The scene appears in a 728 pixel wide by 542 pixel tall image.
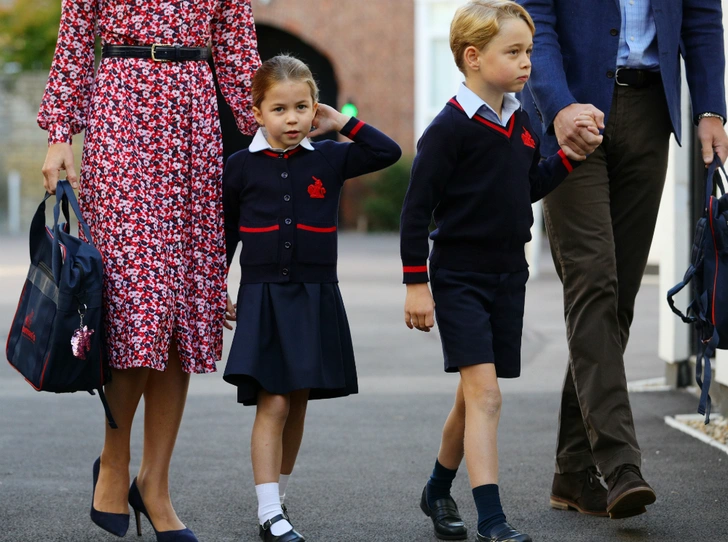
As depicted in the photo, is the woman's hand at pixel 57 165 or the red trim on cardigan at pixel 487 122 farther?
the red trim on cardigan at pixel 487 122

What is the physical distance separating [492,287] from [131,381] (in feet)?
3.71

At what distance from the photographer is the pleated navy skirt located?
3717 mm

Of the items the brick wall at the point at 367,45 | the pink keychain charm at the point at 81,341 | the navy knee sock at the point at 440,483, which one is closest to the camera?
the pink keychain charm at the point at 81,341

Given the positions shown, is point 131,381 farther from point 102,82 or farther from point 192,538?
point 102,82

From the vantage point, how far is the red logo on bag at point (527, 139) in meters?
3.82

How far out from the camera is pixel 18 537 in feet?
12.8

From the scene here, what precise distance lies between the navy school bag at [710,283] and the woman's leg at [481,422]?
0.63 metres

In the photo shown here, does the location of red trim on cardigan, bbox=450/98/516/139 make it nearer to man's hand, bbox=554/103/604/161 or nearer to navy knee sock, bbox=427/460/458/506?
man's hand, bbox=554/103/604/161

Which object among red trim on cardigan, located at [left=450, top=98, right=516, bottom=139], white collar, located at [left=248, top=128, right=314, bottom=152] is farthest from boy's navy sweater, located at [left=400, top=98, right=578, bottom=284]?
white collar, located at [left=248, top=128, right=314, bottom=152]

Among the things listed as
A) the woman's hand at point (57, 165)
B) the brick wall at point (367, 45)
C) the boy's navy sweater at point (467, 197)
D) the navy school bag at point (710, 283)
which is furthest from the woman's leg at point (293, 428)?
the brick wall at point (367, 45)

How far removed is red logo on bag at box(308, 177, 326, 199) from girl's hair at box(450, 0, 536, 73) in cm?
58

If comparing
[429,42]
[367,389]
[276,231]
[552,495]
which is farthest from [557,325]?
[429,42]

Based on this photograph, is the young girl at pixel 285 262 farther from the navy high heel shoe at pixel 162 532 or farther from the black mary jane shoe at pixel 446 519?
the black mary jane shoe at pixel 446 519

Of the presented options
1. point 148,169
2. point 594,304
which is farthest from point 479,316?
point 148,169
